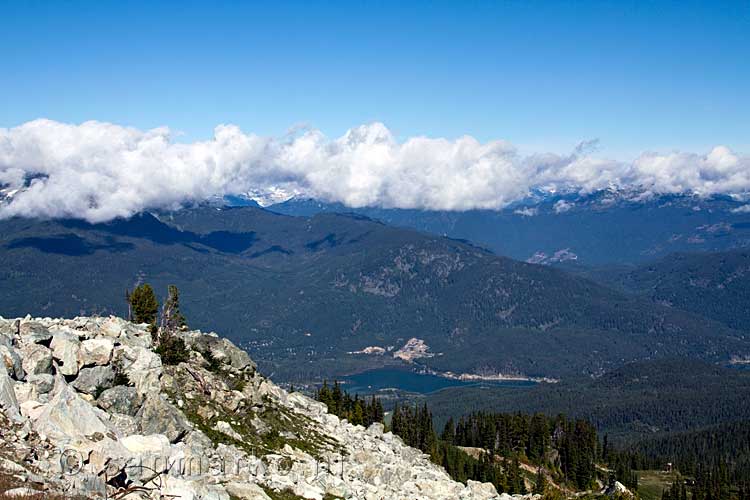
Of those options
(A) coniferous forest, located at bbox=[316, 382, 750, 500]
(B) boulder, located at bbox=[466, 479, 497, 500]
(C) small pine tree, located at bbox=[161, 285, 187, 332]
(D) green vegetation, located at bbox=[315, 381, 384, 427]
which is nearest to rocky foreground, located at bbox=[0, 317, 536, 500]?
(B) boulder, located at bbox=[466, 479, 497, 500]

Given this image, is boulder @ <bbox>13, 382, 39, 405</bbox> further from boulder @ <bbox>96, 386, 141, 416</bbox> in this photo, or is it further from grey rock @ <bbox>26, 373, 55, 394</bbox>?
boulder @ <bbox>96, 386, 141, 416</bbox>

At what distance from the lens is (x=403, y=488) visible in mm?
74062

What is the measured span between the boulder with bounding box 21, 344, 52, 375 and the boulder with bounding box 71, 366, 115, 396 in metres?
4.62

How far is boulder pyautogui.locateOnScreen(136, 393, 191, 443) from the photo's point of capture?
60375 millimetres

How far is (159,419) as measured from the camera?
6178 centimetres

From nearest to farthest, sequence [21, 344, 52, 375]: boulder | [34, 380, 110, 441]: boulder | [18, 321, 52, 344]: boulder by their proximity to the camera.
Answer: [34, 380, 110, 441]: boulder, [21, 344, 52, 375]: boulder, [18, 321, 52, 344]: boulder

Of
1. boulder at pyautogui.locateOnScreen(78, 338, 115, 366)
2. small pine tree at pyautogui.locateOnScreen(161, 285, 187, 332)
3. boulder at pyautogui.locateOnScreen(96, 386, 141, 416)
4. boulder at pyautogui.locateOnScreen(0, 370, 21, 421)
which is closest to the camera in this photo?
boulder at pyautogui.locateOnScreen(0, 370, 21, 421)

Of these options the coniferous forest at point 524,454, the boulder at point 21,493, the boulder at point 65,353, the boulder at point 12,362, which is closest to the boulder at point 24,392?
the boulder at point 12,362

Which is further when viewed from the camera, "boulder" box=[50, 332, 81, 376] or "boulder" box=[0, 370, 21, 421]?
"boulder" box=[50, 332, 81, 376]

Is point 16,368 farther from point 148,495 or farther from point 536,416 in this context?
point 536,416

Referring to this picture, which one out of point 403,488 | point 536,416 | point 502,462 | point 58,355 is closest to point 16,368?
point 58,355

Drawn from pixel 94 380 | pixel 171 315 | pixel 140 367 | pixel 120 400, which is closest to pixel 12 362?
pixel 94 380

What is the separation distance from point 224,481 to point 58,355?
21.5m

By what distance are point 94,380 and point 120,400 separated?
3.25 meters
